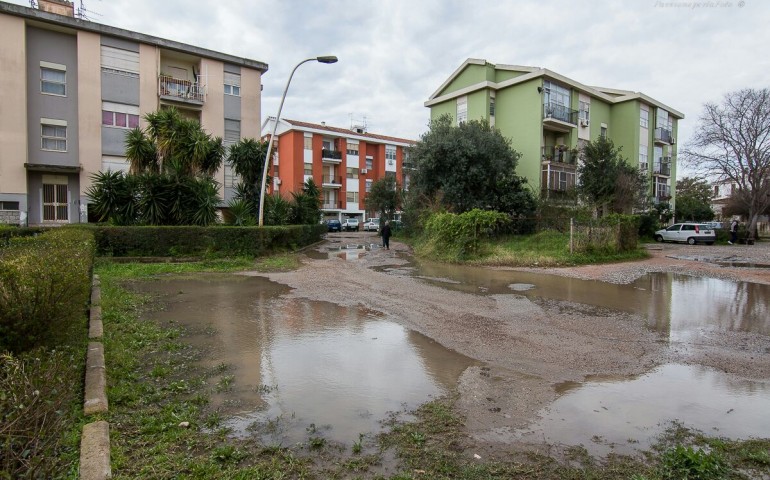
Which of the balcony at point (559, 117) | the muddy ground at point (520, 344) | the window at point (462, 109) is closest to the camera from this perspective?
the muddy ground at point (520, 344)

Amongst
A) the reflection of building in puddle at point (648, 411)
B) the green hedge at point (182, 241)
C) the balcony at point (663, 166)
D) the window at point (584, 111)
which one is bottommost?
the reflection of building in puddle at point (648, 411)

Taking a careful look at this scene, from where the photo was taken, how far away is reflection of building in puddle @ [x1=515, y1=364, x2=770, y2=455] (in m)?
3.68

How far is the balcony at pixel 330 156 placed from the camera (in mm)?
49009

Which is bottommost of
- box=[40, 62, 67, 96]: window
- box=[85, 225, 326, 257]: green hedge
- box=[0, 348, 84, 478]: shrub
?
box=[0, 348, 84, 478]: shrub

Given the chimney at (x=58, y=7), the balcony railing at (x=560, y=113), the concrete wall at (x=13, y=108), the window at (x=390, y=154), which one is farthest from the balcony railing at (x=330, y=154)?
the concrete wall at (x=13, y=108)

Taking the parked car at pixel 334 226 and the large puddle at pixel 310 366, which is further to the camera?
the parked car at pixel 334 226

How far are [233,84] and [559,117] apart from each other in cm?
2143

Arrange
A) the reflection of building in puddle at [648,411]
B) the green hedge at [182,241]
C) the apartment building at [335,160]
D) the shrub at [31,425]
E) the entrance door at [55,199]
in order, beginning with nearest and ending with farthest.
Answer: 1. the shrub at [31,425]
2. the reflection of building in puddle at [648,411]
3. the green hedge at [182,241]
4. the entrance door at [55,199]
5. the apartment building at [335,160]

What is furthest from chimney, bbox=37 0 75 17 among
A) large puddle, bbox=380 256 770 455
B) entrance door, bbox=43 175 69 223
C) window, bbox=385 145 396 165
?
window, bbox=385 145 396 165

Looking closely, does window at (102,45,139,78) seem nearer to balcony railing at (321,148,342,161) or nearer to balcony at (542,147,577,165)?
balcony railing at (321,148,342,161)

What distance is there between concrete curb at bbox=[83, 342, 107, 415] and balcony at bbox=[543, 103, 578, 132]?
29.3m

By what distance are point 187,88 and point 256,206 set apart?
32.7ft

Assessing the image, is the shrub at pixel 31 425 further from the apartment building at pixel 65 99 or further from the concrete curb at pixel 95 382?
the apartment building at pixel 65 99

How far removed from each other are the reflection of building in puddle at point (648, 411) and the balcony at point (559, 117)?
26.9 meters
